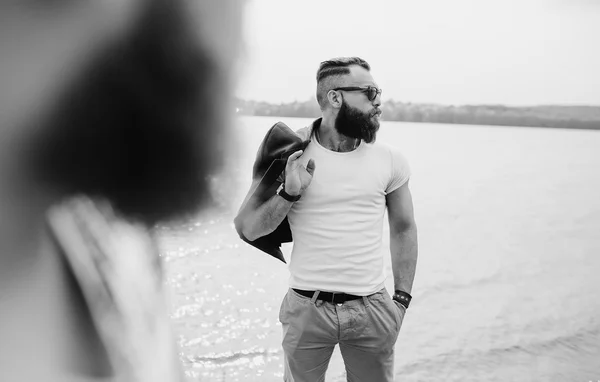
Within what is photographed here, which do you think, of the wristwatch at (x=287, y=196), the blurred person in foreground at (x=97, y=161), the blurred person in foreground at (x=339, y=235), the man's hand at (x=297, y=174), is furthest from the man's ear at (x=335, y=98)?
the blurred person in foreground at (x=97, y=161)

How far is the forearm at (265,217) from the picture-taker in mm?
1540

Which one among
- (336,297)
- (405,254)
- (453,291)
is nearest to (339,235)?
(336,297)

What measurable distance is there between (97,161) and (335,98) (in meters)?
1.22

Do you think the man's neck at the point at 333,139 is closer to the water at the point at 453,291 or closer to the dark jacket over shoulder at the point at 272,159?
the dark jacket over shoulder at the point at 272,159

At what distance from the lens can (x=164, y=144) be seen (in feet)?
9.59

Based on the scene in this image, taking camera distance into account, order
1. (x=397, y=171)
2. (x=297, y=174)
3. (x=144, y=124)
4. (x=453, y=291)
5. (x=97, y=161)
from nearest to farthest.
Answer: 1. (x=297, y=174)
2. (x=397, y=171)
3. (x=97, y=161)
4. (x=144, y=124)
5. (x=453, y=291)

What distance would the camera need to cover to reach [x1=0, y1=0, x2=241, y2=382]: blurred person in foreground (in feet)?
6.07

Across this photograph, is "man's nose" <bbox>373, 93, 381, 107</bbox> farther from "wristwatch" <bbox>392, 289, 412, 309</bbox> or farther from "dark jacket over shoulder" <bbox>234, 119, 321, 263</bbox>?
"wristwatch" <bbox>392, 289, 412, 309</bbox>

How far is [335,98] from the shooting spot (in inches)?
64.3

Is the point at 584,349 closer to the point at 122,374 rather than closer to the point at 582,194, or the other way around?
the point at 122,374

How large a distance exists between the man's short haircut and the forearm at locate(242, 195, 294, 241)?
1.18 feet

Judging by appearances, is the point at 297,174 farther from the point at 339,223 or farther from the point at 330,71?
the point at 330,71

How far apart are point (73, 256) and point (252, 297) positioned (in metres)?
4.27

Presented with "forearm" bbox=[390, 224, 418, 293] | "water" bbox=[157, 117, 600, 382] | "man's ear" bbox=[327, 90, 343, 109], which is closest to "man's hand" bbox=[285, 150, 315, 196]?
"man's ear" bbox=[327, 90, 343, 109]
